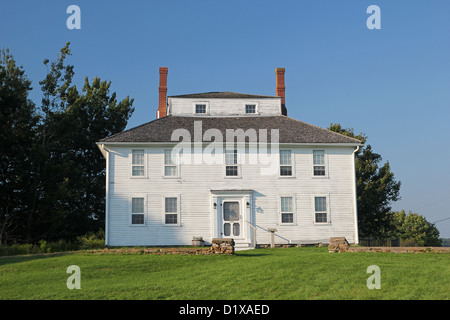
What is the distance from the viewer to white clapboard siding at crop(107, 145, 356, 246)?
25.6 m

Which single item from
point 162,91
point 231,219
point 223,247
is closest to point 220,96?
point 162,91

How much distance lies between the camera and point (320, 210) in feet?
87.3

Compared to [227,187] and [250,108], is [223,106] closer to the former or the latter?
[250,108]

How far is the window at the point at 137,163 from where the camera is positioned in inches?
1030

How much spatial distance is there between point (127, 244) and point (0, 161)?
34.7ft

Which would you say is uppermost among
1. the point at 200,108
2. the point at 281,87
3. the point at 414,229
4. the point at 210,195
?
the point at 281,87

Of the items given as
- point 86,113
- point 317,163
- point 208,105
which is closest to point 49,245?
point 208,105

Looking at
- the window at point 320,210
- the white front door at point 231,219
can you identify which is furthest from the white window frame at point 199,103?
the window at point 320,210

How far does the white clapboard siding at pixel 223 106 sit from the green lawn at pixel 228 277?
13340 mm

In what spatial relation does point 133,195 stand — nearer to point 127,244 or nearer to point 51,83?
point 127,244

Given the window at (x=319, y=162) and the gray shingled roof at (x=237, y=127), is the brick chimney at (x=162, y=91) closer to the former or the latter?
the gray shingled roof at (x=237, y=127)

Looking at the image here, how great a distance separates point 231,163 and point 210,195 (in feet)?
6.71

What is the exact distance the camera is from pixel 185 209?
25938 millimetres

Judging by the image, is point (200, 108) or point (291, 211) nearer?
point (291, 211)
